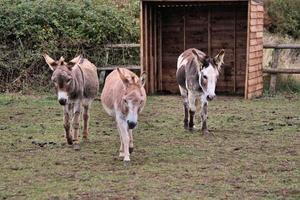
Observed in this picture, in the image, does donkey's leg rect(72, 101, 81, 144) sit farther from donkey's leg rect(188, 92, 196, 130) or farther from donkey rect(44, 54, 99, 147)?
donkey's leg rect(188, 92, 196, 130)

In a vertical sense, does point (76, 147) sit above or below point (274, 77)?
below

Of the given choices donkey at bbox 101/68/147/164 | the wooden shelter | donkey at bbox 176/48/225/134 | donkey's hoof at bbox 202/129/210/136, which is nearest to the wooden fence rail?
the wooden shelter

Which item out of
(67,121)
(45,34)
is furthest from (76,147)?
(45,34)

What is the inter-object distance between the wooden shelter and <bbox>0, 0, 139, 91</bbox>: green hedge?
1.02 m

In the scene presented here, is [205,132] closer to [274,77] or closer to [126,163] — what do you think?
[126,163]

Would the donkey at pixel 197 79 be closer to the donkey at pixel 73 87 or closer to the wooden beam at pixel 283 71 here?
the donkey at pixel 73 87

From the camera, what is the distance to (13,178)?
6.70 meters

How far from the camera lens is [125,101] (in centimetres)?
688

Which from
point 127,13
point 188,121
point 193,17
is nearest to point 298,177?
point 188,121

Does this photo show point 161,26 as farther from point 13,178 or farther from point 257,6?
point 13,178

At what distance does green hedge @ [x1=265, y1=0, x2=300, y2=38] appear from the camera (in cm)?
2081

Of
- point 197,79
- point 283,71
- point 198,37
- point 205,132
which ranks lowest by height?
point 205,132

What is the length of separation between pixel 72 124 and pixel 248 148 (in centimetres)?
249

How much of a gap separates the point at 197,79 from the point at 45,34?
6.81m
